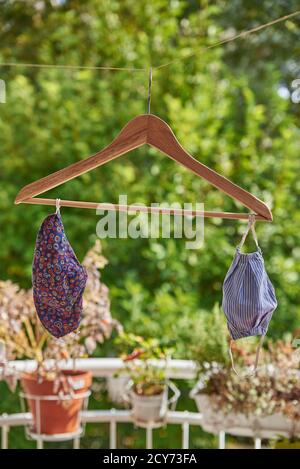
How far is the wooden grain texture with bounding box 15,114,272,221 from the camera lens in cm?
134

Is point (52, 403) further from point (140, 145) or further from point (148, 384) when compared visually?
point (140, 145)

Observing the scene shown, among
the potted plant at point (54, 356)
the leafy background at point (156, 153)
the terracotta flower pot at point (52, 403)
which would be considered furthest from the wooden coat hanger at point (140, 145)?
the leafy background at point (156, 153)

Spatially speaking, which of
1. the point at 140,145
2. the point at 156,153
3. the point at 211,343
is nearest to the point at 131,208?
the point at 140,145

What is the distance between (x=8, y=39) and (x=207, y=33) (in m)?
1.53

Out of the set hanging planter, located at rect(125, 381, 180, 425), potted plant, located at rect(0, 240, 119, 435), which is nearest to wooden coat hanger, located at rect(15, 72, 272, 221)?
potted plant, located at rect(0, 240, 119, 435)

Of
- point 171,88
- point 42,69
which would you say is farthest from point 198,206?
point 42,69

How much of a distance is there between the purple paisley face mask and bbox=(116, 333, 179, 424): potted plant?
838 mm

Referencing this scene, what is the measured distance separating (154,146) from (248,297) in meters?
0.38

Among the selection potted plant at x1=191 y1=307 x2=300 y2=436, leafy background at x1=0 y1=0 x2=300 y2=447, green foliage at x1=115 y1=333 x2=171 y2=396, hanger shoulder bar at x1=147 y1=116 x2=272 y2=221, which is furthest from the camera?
leafy background at x1=0 y1=0 x2=300 y2=447

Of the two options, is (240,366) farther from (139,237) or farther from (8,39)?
(8,39)

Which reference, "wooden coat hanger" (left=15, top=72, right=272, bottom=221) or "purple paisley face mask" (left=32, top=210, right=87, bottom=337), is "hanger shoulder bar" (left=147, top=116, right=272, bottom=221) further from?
"purple paisley face mask" (left=32, top=210, right=87, bottom=337)

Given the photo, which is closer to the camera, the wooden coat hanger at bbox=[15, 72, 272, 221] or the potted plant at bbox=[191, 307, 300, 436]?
the wooden coat hanger at bbox=[15, 72, 272, 221]

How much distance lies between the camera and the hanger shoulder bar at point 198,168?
1334 mm

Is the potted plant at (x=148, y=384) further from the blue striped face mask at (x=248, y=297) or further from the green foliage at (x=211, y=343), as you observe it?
the blue striped face mask at (x=248, y=297)
